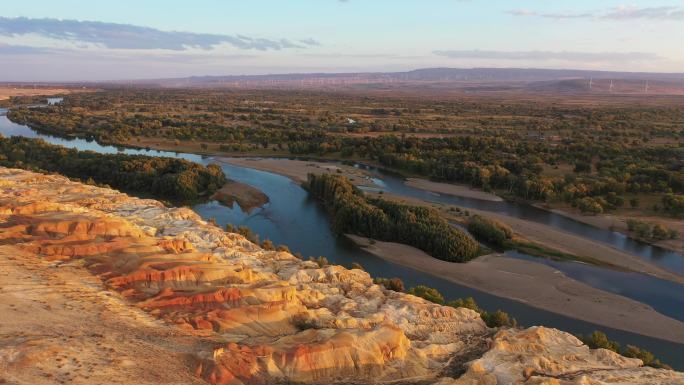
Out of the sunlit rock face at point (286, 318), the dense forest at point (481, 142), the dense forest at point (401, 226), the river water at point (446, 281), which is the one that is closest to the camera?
the sunlit rock face at point (286, 318)

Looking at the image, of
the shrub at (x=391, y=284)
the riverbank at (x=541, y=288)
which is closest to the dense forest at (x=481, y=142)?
the riverbank at (x=541, y=288)

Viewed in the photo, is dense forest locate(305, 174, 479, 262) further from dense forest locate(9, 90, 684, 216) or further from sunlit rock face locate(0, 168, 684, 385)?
dense forest locate(9, 90, 684, 216)

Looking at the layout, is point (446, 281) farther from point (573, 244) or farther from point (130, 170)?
point (130, 170)

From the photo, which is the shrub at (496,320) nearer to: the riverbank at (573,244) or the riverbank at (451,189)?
the riverbank at (573,244)

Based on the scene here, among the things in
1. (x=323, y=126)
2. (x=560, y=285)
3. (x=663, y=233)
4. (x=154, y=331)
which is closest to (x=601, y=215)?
(x=663, y=233)

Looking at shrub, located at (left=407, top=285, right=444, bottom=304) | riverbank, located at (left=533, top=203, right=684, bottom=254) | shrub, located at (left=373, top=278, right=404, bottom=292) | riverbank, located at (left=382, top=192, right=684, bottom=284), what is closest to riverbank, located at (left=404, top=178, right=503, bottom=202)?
riverbank, located at (left=382, top=192, right=684, bottom=284)

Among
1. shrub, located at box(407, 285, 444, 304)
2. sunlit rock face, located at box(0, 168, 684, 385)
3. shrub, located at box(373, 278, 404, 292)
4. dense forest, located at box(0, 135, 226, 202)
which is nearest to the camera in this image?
sunlit rock face, located at box(0, 168, 684, 385)

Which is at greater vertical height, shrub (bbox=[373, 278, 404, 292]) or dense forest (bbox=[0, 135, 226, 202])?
dense forest (bbox=[0, 135, 226, 202])
